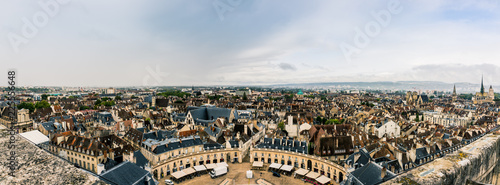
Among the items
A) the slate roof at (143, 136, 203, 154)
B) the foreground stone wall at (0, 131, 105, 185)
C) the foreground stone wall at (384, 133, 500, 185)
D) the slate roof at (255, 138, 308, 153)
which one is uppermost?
the foreground stone wall at (384, 133, 500, 185)

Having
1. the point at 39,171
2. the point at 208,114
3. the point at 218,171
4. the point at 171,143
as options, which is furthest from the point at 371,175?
the point at 208,114

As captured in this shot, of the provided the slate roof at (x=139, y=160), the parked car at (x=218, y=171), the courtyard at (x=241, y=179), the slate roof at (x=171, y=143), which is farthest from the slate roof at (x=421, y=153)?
the slate roof at (x=139, y=160)

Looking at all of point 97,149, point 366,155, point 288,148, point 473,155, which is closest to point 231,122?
point 288,148

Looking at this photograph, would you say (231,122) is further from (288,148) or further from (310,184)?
(310,184)

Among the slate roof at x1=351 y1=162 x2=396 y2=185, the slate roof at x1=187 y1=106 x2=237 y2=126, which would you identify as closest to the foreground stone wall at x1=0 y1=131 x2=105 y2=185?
the slate roof at x1=351 y1=162 x2=396 y2=185

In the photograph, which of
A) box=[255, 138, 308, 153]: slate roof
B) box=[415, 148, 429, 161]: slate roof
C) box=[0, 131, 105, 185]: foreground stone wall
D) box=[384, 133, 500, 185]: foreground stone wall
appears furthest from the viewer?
box=[255, 138, 308, 153]: slate roof

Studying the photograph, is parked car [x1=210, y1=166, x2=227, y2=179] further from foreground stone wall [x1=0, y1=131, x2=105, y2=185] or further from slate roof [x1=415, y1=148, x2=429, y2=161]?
slate roof [x1=415, y1=148, x2=429, y2=161]

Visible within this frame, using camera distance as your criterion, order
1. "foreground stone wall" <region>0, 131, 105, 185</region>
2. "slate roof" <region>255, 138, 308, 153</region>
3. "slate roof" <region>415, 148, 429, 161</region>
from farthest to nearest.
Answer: "slate roof" <region>255, 138, 308, 153</region> < "slate roof" <region>415, 148, 429, 161</region> < "foreground stone wall" <region>0, 131, 105, 185</region>
